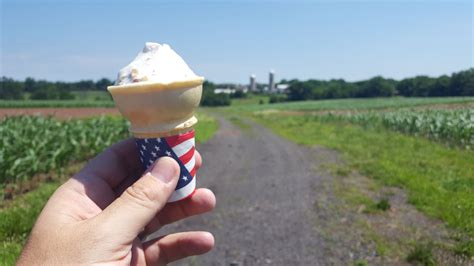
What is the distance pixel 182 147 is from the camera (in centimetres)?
225

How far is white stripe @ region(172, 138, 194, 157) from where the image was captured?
7.30 ft

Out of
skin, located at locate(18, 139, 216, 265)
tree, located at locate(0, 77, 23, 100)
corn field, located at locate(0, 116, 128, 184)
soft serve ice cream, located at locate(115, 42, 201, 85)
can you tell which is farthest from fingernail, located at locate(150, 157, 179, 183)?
tree, located at locate(0, 77, 23, 100)

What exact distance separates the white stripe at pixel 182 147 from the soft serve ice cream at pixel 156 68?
383 millimetres

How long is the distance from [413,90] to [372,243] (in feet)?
9.96

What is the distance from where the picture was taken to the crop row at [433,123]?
2.63m

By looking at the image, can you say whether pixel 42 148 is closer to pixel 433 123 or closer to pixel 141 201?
A: pixel 433 123

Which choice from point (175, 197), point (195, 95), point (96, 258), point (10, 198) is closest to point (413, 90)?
point (195, 95)

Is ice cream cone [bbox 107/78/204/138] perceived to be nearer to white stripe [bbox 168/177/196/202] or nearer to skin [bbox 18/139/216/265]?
skin [bbox 18/139/216/265]

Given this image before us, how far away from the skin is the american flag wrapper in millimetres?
98

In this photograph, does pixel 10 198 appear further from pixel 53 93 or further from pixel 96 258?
pixel 53 93

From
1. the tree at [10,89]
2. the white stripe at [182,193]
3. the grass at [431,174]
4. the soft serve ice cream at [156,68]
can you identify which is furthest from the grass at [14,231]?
the tree at [10,89]

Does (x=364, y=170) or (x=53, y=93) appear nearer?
(x=364, y=170)

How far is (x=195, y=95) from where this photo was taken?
2.14m

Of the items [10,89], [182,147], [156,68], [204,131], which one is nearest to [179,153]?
[182,147]
